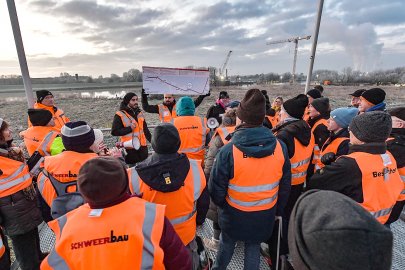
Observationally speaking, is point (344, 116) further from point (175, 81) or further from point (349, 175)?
point (175, 81)

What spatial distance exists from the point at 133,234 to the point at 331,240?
3.25ft

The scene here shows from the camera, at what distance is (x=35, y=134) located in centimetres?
320

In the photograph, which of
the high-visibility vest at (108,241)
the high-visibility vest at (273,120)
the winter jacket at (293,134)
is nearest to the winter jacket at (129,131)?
the high-visibility vest at (273,120)

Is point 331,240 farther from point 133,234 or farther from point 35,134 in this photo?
point 35,134

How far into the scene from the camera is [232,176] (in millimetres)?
2316

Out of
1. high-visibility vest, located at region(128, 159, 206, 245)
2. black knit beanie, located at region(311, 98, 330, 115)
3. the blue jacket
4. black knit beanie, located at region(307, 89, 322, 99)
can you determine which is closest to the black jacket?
the blue jacket

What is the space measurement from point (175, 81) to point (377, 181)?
3.85 m

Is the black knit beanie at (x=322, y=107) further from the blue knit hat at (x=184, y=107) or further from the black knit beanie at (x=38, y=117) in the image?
the black knit beanie at (x=38, y=117)

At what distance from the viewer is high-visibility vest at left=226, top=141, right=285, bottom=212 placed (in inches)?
88.3

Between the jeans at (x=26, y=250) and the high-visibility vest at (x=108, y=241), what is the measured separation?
5.85 ft

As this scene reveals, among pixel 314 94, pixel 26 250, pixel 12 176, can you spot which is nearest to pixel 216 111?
pixel 314 94

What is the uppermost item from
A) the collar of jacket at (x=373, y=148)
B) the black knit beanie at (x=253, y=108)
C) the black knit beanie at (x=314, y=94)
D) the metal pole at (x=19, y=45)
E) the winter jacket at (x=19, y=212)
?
the metal pole at (x=19, y=45)

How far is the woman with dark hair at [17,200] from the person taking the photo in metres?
2.38

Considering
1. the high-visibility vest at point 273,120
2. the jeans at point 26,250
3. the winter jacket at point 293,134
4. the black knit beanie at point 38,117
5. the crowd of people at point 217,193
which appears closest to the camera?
the crowd of people at point 217,193
